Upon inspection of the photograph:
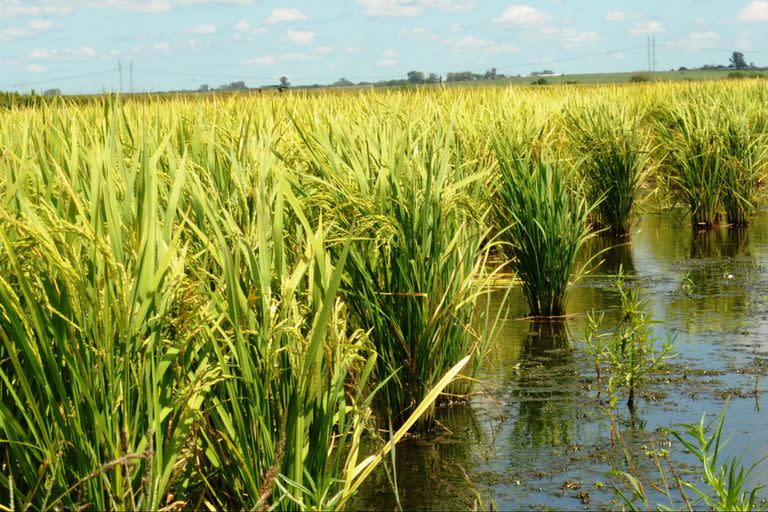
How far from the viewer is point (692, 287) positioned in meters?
6.89

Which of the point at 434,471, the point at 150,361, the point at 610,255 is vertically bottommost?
the point at 434,471

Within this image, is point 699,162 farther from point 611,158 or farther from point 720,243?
point 611,158

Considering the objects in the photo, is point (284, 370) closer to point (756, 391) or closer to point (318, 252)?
point (318, 252)

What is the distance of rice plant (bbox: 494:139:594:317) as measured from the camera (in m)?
5.90

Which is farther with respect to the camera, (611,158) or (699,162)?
(699,162)

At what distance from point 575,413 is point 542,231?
176 cm

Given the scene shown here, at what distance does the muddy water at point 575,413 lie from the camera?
3.52m

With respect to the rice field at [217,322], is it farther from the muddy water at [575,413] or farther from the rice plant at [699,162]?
the rice plant at [699,162]

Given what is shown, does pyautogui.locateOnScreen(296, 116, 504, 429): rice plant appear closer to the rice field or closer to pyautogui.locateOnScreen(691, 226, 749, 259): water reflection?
the rice field

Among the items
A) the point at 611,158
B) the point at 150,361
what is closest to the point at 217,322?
the point at 150,361

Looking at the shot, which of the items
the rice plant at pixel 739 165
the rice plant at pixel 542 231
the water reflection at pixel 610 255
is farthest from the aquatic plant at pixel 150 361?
the rice plant at pixel 739 165

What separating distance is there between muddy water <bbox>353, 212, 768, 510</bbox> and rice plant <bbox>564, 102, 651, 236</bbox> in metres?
2.21

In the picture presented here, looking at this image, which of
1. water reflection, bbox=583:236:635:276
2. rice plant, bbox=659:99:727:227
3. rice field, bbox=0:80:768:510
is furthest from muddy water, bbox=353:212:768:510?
rice plant, bbox=659:99:727:227

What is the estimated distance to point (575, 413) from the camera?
4.27 meters
